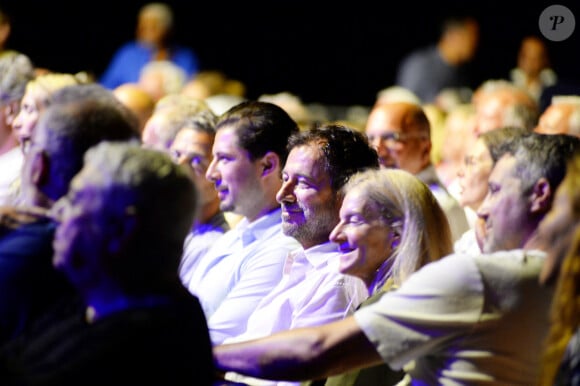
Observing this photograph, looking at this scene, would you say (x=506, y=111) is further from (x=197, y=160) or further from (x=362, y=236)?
(x=362, y=236)

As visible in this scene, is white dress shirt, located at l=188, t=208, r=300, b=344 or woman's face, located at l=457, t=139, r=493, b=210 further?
woman's face, located at l=457, t=139, r=493, b=210

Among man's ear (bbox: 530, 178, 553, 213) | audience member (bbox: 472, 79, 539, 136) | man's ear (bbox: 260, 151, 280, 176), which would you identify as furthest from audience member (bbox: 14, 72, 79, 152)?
man's ear (bbox: 530, 178, 553, 213)

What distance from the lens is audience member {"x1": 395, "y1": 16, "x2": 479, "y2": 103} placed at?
10.1m

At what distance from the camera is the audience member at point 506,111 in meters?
6.22

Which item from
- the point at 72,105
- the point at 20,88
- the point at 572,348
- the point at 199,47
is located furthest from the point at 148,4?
the point at 572,348

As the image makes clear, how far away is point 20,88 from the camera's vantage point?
5.84 metres

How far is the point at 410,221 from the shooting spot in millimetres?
3336

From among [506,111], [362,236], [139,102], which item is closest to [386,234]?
[362,236]

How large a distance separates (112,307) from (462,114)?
4989 millimetres

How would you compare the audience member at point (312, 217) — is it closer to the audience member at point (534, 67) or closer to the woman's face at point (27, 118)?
the woman's face at point (27, 118)

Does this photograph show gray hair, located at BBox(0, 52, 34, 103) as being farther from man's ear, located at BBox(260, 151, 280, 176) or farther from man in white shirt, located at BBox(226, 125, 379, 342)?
man in white shirt, located at BBox(226, 125, 379, 342)

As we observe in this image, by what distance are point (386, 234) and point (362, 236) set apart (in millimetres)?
81

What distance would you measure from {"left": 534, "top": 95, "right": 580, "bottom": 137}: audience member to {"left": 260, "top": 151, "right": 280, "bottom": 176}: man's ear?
5.28 ft

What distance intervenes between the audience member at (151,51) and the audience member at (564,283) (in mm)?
7564
